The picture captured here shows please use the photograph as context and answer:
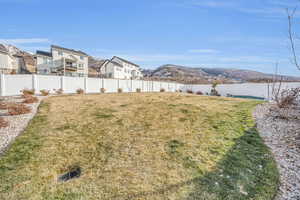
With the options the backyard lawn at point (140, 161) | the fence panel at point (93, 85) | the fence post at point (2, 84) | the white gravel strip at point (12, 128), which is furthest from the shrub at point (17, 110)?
the fence panel at point (93, 85)

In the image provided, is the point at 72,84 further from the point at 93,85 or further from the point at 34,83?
the point at 34,83

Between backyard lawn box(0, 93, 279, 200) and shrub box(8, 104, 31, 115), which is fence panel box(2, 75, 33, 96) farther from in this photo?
backyard lawn box(0, 93, 279, 200)

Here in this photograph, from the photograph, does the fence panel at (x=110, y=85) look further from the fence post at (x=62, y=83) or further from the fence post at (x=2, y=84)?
the fence post at (x=2, y=84)

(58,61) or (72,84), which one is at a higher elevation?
(58,61)

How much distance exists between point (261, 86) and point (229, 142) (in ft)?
55.2

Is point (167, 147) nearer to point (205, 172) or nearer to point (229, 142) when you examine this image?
point (205, 172)

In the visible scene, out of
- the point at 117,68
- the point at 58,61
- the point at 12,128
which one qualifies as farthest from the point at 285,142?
the point at 117,68

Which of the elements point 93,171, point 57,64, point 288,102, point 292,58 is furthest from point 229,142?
point 57,64

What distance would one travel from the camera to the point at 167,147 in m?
3.70

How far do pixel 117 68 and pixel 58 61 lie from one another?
11.0 m

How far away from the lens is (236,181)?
2660 millimetres

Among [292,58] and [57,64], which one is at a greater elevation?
[57,64]

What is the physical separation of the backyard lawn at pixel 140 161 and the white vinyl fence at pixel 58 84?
28.2 feet

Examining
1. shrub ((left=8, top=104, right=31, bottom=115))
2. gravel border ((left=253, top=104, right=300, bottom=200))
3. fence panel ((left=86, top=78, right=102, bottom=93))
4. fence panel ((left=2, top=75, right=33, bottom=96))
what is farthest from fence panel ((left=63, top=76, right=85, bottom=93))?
gravel border ((left=253, top=104, right=300, bottom=200))
